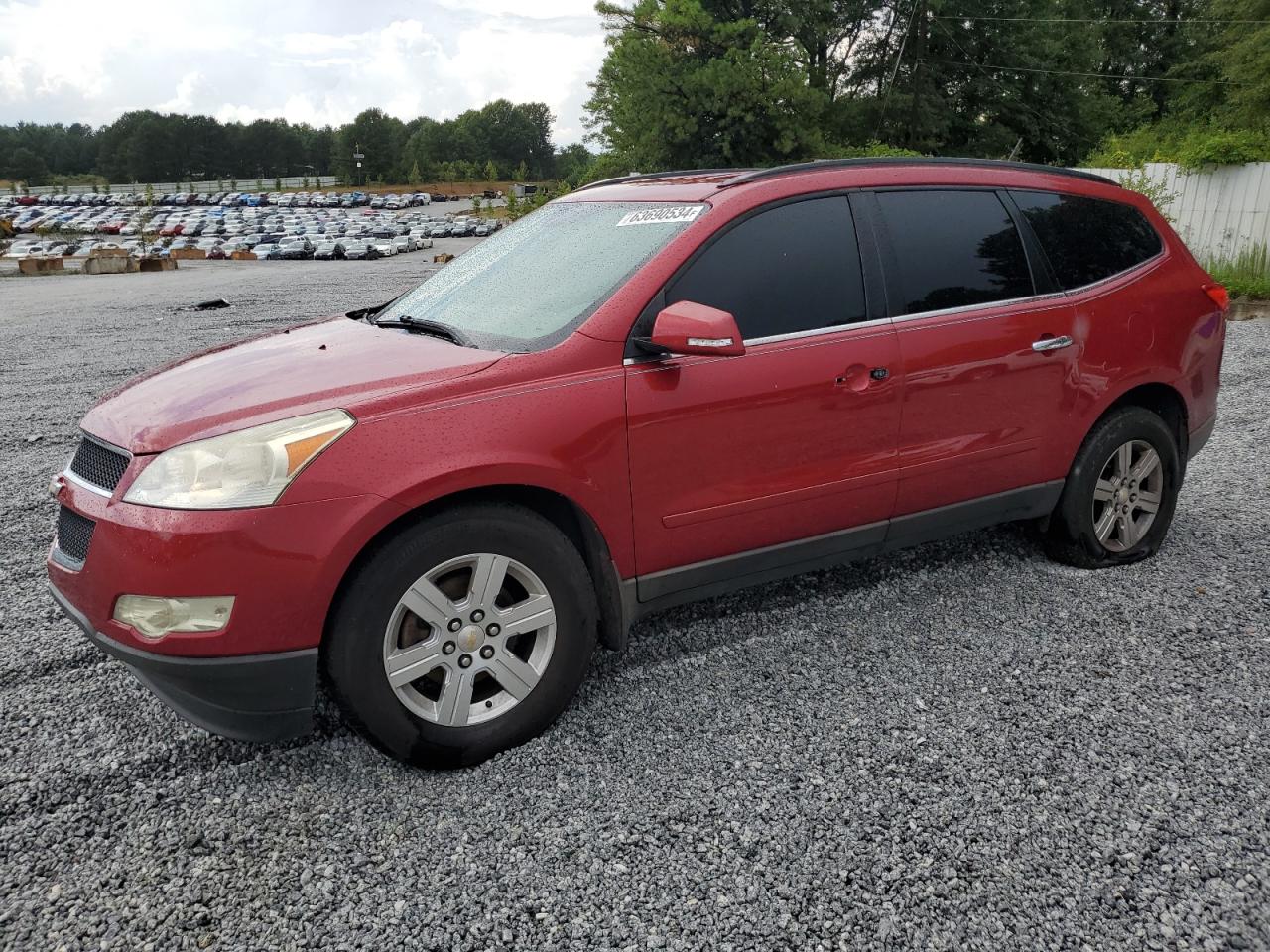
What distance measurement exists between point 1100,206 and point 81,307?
1813 centimetres

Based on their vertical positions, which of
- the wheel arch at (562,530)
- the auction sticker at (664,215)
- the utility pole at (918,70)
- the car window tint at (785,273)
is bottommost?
the wheel arch at (562,530)

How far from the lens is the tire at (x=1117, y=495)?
13.8ft

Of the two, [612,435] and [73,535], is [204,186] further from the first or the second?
[612,435]

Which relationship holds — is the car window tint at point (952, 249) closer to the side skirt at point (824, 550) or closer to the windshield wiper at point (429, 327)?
the side skirt at point (824, 550)

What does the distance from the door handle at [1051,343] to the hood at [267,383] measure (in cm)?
224

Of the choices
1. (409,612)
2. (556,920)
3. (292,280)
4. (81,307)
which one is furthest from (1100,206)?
(292,280)

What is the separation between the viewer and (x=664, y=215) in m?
3.44

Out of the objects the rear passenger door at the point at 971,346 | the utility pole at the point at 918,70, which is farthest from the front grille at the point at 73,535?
the utility pole at the point at 918,70

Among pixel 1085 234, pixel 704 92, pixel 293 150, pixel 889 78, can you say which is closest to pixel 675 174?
pixel 1085 234

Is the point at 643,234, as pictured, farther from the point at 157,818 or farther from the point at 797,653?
the point at 157,818

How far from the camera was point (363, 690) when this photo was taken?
8.93 ft

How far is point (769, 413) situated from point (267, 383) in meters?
1.63

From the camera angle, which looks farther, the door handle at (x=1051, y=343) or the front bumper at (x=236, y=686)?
the door handle at (x=1051, y=343)

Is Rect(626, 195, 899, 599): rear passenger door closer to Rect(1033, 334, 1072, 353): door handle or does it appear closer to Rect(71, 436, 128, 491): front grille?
Rect(1033, 334, 1072, 353): door handle
